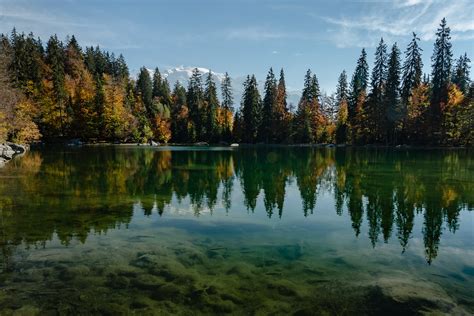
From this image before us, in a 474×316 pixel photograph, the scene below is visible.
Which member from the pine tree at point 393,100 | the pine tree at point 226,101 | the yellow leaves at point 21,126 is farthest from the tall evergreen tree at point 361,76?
the yellow leaves at point 21,126

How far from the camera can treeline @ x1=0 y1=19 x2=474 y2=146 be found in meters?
60.0

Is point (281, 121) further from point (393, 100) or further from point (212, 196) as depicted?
point (212, 196)

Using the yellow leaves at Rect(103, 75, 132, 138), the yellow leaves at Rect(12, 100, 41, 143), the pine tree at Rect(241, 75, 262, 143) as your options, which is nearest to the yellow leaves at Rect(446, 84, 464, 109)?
the pine tree at Rect(241, 75, 262, 143)

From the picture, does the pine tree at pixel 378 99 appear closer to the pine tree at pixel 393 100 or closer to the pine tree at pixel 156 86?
the pine tree at pixel 393 100

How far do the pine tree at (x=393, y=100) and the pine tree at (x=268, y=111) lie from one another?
91.9 feet

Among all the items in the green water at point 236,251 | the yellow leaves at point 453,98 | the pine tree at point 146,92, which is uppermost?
the pine tree at point 146,92

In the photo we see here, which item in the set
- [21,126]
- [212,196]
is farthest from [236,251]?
[21,126]

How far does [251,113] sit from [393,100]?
34.6 meters

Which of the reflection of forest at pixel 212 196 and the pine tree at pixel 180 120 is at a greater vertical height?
the pine tree at pixel 180 120

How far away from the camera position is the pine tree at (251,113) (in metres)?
89.5

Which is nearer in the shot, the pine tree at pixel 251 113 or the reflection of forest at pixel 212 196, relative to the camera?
the reflection of forest at pixel 212 196

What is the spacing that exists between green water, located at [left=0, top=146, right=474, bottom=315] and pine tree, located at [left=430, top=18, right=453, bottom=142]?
44.3m

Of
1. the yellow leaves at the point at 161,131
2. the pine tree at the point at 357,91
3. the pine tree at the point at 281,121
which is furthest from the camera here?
the yellow leaves at the point at 161,131

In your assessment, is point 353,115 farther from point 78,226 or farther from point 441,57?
point 78,226
